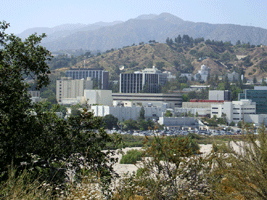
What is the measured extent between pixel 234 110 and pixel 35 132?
62.6 m

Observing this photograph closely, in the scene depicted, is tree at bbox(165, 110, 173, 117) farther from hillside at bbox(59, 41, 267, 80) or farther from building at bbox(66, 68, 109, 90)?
hillside at bbox(59, 41, 267, 80)

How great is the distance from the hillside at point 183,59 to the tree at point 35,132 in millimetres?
139362

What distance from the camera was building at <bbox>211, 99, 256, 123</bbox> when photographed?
222 ft

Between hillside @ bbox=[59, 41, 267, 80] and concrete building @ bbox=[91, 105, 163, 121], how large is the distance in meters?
80.0

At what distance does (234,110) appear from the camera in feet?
224

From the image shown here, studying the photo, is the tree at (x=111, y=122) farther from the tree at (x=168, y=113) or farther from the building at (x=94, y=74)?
the building at (x=94, y=74)

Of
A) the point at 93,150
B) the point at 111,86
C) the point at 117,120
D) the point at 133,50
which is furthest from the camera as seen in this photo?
the point at 133,50

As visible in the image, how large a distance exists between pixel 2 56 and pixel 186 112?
217 ft

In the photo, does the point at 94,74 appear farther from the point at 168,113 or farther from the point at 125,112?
the point at 125,112

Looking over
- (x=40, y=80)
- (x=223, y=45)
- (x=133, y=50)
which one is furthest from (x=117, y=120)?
(x=223, y=45)

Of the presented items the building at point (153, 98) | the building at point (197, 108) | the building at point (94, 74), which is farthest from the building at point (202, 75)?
the building at point (197, 108)

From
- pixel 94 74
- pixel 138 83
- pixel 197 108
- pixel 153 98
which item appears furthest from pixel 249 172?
pixel 94 74

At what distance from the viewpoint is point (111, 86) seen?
118688 millimetres

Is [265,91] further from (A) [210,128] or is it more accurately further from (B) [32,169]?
(B) [32,169]
